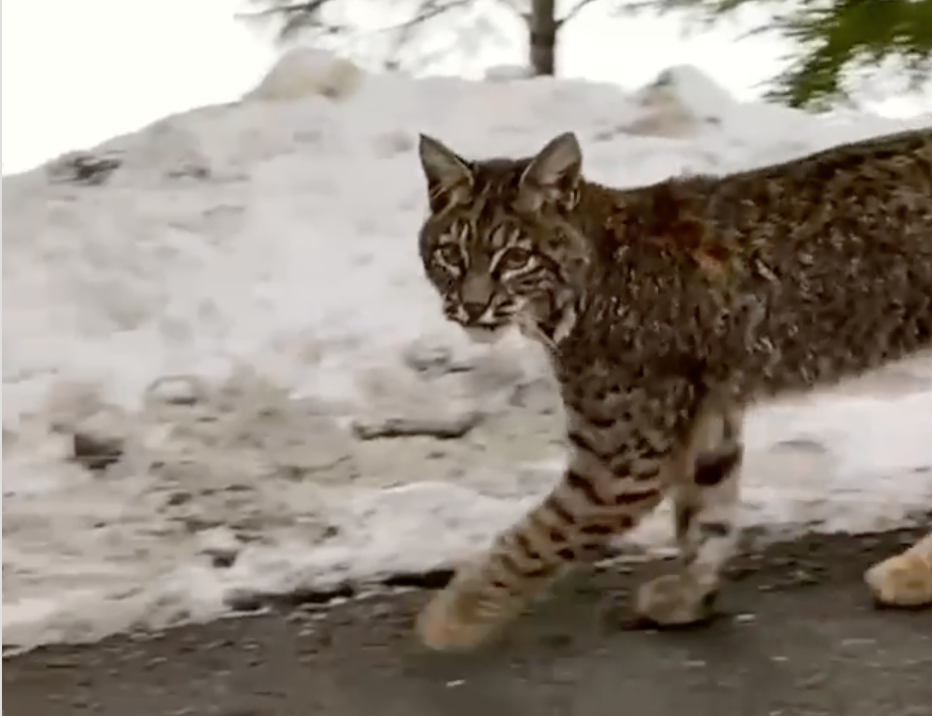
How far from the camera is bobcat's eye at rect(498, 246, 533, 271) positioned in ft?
2.97

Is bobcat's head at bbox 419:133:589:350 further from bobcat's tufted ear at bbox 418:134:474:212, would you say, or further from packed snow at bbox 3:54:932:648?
packed snow at bbox 3:54:932:648

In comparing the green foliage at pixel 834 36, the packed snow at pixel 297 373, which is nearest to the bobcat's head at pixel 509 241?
the packed snow at pixel 297 373

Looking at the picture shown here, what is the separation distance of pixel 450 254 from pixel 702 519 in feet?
0.75

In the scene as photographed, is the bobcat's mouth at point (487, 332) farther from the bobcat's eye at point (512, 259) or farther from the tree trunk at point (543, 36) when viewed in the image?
the tree trunk at point (543, 36)

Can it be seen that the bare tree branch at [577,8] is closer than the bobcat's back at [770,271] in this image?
No

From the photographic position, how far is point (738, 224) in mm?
957

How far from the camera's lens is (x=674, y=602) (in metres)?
0.94

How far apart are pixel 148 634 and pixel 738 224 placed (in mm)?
421

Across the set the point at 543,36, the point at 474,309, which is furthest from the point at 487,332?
the point at 543,36

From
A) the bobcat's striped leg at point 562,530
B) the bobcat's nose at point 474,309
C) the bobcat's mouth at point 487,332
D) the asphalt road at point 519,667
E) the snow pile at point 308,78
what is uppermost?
the snow pile at point 308,78

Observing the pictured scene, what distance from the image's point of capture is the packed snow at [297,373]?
949 millimetres

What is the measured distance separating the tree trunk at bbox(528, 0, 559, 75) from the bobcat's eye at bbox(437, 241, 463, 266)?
229 mm

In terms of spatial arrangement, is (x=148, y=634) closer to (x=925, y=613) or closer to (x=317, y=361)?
(x=317, y=361)

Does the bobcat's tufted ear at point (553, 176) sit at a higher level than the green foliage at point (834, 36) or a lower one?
lower
